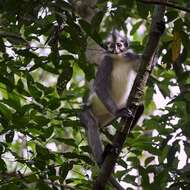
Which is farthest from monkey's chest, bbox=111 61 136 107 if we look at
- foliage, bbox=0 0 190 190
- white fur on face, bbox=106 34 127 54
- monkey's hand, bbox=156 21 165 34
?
monkey's hand, bbox=156 21 165 34

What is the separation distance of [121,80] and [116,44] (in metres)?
0.37

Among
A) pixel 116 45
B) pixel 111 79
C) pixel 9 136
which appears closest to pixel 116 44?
pixel 116 45

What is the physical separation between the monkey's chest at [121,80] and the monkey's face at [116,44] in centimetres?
15

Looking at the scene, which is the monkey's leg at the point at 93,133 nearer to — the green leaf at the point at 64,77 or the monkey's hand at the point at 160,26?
the green leaf at the point at 64,77

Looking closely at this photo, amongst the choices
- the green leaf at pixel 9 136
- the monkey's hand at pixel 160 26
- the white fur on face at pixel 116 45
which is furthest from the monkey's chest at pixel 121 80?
the monkey's hand at pixel 160 26

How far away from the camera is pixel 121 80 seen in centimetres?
526

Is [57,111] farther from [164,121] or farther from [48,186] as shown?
[164,121]

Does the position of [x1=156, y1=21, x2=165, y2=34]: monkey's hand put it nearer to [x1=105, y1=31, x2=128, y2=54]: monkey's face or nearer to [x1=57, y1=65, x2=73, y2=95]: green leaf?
[x1=57, y1=65, x2=73, y2=95]: green leaf

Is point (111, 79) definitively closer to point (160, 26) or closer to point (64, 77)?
point (64, 77)

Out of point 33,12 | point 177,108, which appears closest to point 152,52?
point 33,12

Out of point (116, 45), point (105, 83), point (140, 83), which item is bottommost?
point (140, 83)

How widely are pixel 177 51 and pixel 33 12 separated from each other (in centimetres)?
113

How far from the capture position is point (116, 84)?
5246 millimetres

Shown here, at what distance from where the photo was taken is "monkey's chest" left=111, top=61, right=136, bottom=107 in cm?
520
